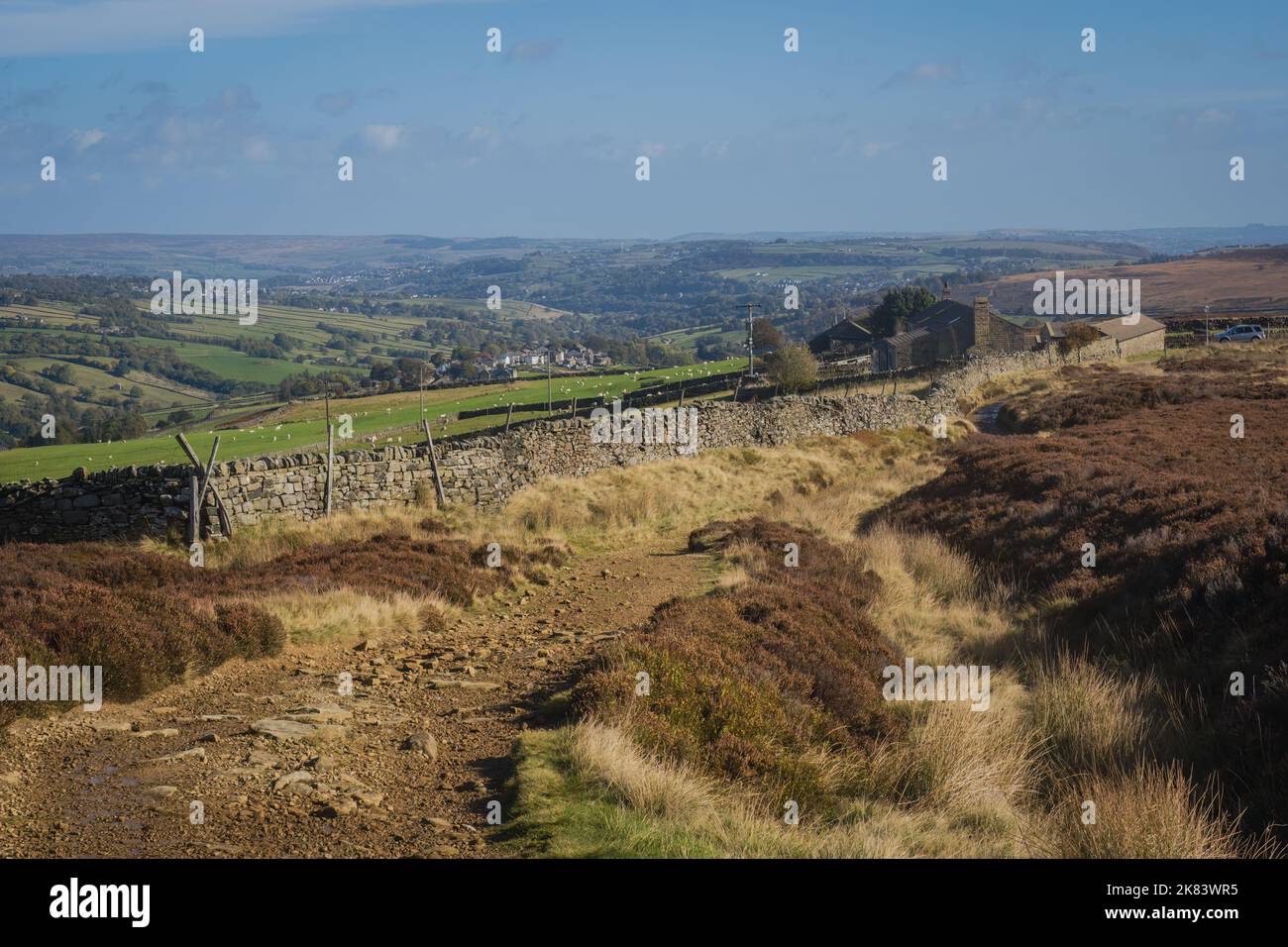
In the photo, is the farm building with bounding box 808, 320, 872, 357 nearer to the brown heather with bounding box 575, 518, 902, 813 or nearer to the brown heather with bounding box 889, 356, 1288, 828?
the brown heather with bounding box 889, 356, 1288, 828

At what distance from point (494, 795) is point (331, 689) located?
331cm

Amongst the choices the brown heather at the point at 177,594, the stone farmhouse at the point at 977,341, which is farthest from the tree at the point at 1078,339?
the brown heather at the point at 177,594

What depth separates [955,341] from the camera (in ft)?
264

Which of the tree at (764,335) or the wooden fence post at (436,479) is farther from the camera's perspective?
the tree at (764,335)

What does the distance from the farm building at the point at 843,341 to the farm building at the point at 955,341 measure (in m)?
4.13

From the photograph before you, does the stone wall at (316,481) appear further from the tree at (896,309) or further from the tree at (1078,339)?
the tree at (896,309)

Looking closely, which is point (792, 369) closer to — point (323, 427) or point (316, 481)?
point (323, 427)

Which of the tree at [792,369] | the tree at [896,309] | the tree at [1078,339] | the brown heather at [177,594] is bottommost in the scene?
the brown heather at [177,594]

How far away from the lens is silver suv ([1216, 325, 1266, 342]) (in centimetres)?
8194

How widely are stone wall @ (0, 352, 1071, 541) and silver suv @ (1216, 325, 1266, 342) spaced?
212ft

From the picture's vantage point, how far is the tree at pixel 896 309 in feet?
317

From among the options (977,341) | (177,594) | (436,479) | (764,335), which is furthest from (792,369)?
(177,594)

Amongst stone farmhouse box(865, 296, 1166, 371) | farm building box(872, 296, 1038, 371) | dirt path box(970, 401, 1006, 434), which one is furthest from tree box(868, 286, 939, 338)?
dirt path box(970, 401, 1006, 434)

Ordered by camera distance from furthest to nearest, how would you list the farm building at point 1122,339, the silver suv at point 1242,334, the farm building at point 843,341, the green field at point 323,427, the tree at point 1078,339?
1. the farm building at point 843,341
2. the silver suv at point 1242,334
3. the farm building at point 1122,339
4. the tree at point 1078,339
5. the green field at point 323,427
